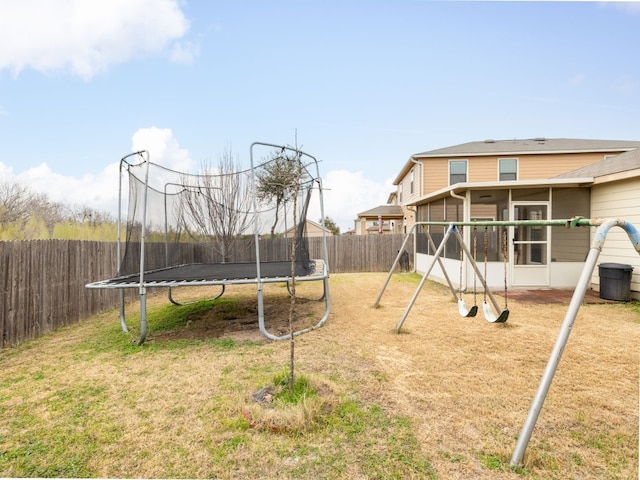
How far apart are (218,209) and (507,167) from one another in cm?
1201

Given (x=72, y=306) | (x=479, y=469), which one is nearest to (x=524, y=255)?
(x=479, y=469)

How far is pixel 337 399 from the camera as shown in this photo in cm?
271

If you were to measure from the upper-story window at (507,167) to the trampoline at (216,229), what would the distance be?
Result: 1023 cm

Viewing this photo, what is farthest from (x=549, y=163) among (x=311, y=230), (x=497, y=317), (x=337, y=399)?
(x=311, y=230)

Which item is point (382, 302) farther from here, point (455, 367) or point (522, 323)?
point (455, 367)

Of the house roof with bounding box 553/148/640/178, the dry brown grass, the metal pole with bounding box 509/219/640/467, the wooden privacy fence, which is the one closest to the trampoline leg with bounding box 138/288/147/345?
the dry brown grass

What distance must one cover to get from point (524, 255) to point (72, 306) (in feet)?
29.7

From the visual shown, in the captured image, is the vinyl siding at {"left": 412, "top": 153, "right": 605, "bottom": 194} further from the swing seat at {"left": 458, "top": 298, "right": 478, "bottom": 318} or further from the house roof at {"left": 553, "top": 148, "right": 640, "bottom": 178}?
the swing seat at {"left": 458, "top": 298, "right": 478, "bottom": 318}

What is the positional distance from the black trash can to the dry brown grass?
81.2 inches

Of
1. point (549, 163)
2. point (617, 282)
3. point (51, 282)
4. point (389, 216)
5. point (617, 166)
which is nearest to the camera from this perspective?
point (51, 282)

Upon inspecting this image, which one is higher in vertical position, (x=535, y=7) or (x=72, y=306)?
(x=535, y=7)

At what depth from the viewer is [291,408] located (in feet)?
7.96

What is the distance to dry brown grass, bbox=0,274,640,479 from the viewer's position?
2018 millimetres

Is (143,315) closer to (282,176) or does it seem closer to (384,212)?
(282,176)
